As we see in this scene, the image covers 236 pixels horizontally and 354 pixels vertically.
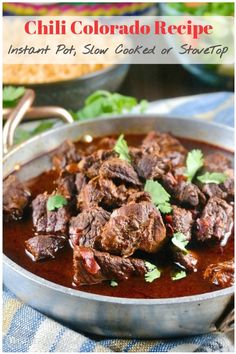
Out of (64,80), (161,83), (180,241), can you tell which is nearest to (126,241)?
(180,241)

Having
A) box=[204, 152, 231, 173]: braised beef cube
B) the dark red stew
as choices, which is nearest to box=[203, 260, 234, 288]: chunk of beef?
the dark red stew

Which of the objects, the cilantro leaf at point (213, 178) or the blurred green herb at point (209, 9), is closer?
the cilantro leaf at point (213, 178)

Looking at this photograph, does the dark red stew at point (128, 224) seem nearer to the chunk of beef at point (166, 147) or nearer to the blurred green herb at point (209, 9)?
the chunk of beef at point (166, 147)

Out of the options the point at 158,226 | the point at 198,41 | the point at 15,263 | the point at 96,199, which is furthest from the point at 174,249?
the point at 198,41

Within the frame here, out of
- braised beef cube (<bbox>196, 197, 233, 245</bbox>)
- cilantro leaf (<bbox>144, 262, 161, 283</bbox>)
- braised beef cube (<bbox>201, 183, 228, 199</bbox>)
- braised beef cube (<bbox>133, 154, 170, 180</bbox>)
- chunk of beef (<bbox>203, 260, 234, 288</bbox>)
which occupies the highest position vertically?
braised beef cube (<bbox>133, 154, 170, 180</bbox>)

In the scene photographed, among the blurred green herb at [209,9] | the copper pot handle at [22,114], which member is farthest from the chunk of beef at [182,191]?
the blurred green herb at [209,9]

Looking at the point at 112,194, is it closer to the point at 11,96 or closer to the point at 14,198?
the point at 14,198

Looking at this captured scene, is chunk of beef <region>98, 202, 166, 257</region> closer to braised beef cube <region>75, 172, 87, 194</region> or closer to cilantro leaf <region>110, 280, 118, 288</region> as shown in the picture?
cilantro leaf <region>110, 280, 118, 288</region>
